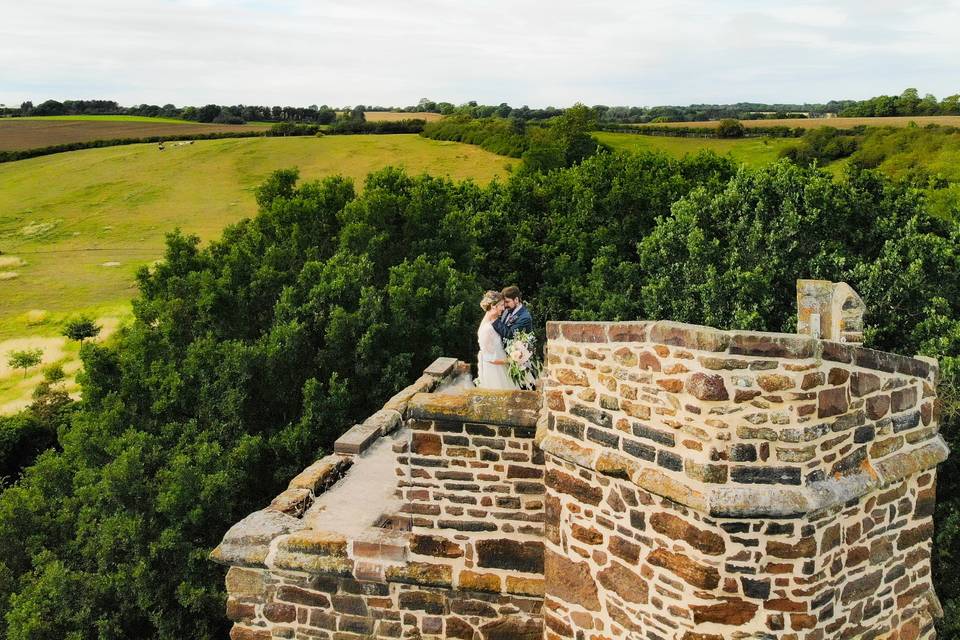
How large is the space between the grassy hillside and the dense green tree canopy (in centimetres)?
2122

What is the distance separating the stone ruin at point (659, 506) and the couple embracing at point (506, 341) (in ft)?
5.72

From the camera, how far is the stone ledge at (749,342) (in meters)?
5.31

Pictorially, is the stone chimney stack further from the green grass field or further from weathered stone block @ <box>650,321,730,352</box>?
the green grass field

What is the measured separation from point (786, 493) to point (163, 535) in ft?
42.7

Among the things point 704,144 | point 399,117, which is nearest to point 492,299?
point 704,144

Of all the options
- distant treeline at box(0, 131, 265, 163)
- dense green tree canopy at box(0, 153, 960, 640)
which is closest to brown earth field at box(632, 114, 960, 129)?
dense green tree canopy at box(0, 153, 960, 640)

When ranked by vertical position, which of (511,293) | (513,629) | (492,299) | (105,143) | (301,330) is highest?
(105,143)

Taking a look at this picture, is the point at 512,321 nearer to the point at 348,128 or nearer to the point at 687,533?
the point at 687,533

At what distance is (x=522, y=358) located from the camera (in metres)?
9.63

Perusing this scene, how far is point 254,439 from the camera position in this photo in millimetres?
16516

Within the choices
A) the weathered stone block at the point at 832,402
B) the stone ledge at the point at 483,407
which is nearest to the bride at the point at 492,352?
the stone ledge at the point at 483,407

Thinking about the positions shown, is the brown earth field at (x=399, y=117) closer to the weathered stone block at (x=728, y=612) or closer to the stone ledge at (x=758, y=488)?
the stone ledge at (x=758, y=488)

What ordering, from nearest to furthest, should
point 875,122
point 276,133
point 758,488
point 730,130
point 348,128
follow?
point 758,488
point 875,122
point 730,130
point 276,133
point 348,128

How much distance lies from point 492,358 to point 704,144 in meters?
49.4
